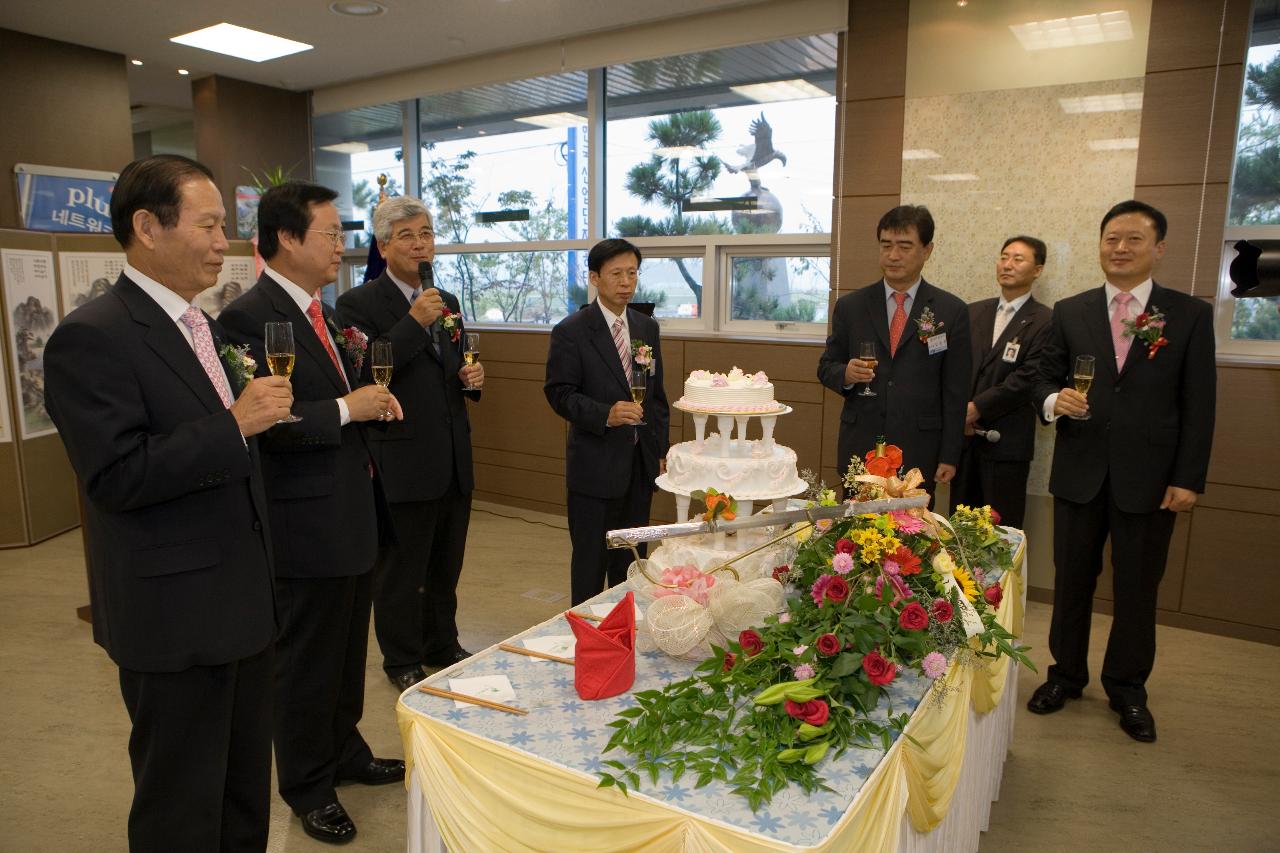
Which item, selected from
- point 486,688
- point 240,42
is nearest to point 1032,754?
point 486,688

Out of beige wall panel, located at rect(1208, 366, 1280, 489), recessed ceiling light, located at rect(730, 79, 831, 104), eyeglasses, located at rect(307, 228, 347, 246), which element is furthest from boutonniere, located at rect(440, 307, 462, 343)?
beige wall panel, located at rect(1208, 366, 1280, 489)

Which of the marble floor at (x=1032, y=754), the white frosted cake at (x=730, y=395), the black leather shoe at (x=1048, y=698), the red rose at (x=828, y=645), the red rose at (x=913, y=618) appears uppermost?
the white frosted cake at (x=730, y=395)

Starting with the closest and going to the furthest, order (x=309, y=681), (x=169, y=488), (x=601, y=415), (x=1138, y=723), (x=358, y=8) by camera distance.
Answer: (x=169, y=488) < (x=309, y=681) < (x=1138, y=723) < (x=601, y=415) < (x=358, y=8)

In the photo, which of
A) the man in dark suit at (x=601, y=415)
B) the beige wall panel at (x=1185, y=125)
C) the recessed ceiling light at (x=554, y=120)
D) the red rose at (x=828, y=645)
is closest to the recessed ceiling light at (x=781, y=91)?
the recessed ceiling light at (x=554, y=120)

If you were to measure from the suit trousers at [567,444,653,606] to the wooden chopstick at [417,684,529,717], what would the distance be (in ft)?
5.79

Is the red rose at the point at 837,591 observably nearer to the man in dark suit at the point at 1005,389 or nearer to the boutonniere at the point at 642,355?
the boutonniere at the point at 642,355

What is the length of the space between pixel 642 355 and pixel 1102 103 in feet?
9.55

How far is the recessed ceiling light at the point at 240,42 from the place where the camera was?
5798 mm

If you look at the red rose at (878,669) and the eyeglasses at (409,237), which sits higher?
the eyeglasses at (409,237)

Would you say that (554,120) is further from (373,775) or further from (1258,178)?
(373,775)

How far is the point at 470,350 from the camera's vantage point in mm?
3195

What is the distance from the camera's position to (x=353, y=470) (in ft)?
7.81

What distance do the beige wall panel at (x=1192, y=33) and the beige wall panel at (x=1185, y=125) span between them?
0.19 ft

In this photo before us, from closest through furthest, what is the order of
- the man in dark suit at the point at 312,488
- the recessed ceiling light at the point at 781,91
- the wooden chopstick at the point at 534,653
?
the wooden chopstick at the point at 534,653 < the man in dark suit at the point at 312,488 < the recessed ceiling light at the point at 781,91
